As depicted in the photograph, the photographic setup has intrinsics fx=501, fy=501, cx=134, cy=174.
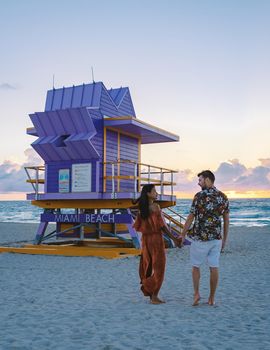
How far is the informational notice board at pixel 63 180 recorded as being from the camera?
16.6m

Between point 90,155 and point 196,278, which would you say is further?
point 90,155

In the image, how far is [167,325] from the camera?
6480mm

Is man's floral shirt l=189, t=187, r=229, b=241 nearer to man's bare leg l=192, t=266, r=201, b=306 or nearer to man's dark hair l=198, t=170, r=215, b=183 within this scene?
man's dark hair l=198, t=170, r=215, b=183

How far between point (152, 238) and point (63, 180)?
9.13m

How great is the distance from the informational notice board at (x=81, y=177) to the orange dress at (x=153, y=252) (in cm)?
815

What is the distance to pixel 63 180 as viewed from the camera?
658 inches

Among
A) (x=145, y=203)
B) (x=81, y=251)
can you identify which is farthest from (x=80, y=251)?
(x=145, y=203)

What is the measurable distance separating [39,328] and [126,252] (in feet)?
31.3

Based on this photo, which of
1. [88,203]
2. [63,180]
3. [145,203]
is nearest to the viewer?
[145,203]

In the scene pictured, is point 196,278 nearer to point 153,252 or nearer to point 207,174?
point 153,252

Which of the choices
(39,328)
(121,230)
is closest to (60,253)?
(121,230)

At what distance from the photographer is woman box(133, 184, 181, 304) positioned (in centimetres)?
793

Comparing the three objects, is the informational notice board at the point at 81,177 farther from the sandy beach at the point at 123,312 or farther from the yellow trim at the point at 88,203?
the sandy beach at the point at 123,312

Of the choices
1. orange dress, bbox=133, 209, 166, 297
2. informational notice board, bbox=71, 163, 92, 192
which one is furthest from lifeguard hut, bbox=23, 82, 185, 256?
orange dress, bbox=133, 209, 166, 297
